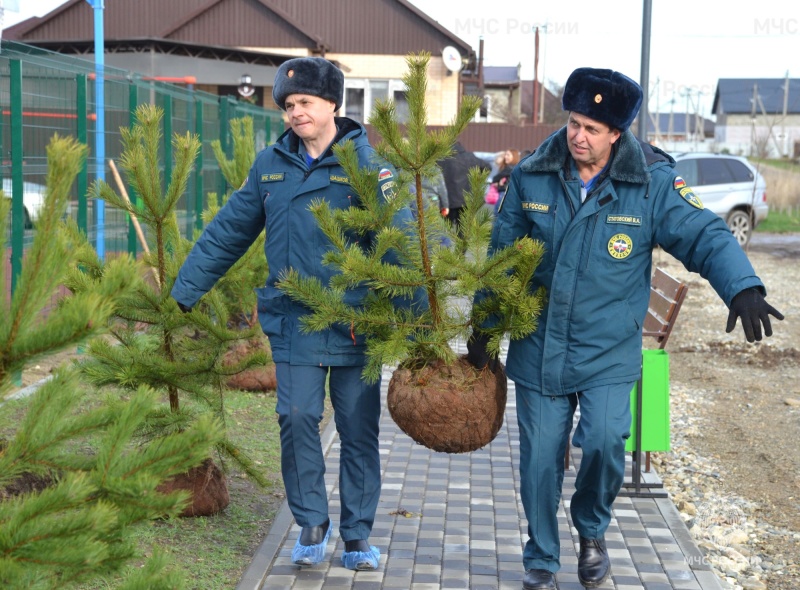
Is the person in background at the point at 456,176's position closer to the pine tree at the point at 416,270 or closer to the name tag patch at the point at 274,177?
the name tag patch at the point at 274,177

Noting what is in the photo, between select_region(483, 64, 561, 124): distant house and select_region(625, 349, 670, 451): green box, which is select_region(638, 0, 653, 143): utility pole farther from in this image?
select_region(483, 64, 561, 124): distant house

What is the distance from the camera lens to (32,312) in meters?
1.98

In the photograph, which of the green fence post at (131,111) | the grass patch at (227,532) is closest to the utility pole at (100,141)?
the green fence post at (131,111)

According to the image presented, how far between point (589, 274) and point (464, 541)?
1.45 m

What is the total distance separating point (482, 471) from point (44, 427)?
422 cm

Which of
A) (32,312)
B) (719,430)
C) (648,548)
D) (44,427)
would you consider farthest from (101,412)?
(719,430)

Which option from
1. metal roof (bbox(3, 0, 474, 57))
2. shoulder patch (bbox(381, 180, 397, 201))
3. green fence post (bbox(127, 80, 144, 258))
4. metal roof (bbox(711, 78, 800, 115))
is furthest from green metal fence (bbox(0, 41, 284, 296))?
metal roof (bbox(711, 78, 800, 115))

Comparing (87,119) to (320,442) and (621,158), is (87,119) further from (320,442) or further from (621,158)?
(621,158)

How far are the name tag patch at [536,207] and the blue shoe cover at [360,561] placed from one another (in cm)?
153

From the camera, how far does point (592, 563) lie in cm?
430

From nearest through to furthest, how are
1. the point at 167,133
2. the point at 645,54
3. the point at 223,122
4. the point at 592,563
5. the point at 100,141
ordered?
1. the point at 592,563
2. the point at 100,141
3. the point at 167,133
4. the point at 645,54
5. the point at 223,122

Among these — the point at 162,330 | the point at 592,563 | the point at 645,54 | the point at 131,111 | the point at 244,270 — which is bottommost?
the point at 592,563

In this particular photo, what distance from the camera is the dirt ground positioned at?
5.82m

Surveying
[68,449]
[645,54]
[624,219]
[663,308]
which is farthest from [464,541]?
[645,54]
